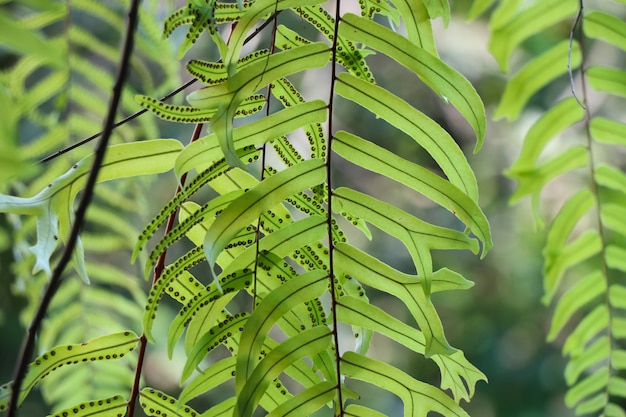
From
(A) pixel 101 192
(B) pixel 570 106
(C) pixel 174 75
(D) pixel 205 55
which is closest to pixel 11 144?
(B) pixel 570 106

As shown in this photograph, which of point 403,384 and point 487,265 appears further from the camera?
point 487,265

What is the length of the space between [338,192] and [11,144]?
272 mm

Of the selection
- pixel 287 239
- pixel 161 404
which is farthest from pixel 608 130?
pixel 161 404

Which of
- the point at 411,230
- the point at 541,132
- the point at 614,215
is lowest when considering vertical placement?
the point at 411,230

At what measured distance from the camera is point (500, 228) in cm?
257

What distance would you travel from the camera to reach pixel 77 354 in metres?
0.49

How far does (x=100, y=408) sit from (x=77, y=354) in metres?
0.04

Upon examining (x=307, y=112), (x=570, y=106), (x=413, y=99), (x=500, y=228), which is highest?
(x=413, y=99)

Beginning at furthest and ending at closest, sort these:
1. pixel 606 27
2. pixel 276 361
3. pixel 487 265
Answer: pixel 487 265, pixel 606 27, pixel 276 361

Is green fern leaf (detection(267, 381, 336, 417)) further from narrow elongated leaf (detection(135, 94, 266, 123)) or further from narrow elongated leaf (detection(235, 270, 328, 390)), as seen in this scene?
narrow elongated leaf (detection(135, 94, 266, 123))

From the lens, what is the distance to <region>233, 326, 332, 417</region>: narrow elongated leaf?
43 centimetres

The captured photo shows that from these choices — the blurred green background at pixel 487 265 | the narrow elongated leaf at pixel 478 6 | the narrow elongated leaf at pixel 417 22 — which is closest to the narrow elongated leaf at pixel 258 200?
the narrow elongated leaf at pixel 417 22

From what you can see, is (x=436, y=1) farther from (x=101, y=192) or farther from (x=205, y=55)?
(x=205, y=55)

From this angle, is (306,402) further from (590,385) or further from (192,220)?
(590,385)
